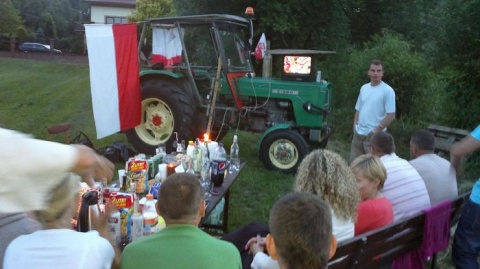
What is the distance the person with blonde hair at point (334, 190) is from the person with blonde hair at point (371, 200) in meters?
0.29

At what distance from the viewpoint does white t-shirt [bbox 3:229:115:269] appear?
197 centimetres

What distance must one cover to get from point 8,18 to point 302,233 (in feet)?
101

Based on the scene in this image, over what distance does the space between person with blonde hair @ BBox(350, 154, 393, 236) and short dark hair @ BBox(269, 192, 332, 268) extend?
4.10ft

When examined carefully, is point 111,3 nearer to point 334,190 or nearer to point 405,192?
point 405,192

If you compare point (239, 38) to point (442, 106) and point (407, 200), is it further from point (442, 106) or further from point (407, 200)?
point (407, 200)

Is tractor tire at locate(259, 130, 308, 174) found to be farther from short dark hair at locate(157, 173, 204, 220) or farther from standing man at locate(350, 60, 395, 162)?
short dark hair at locate(157, 173, 204, 220)

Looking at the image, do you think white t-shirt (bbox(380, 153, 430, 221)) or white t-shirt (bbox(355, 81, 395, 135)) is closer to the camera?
white t-shirt (bbox(380, 153, 430, 221))

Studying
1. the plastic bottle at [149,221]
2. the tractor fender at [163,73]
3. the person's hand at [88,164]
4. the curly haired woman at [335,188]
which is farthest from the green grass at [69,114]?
the person's hand at [88,164]

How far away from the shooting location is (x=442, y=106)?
25.5 feet

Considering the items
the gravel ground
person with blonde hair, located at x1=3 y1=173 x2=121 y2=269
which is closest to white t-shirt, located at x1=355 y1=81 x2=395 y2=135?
person with blonde hair, located at x1=3 y1=173 x2=121 y2=269

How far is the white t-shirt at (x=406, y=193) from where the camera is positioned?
11.6 ft

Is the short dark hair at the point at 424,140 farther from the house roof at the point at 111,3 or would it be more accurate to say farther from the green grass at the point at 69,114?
the house roof at the point at 111,3

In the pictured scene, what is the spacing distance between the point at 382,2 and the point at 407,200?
482 inches

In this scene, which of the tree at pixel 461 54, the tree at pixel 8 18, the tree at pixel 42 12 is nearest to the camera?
the tree at pixel 461 54
